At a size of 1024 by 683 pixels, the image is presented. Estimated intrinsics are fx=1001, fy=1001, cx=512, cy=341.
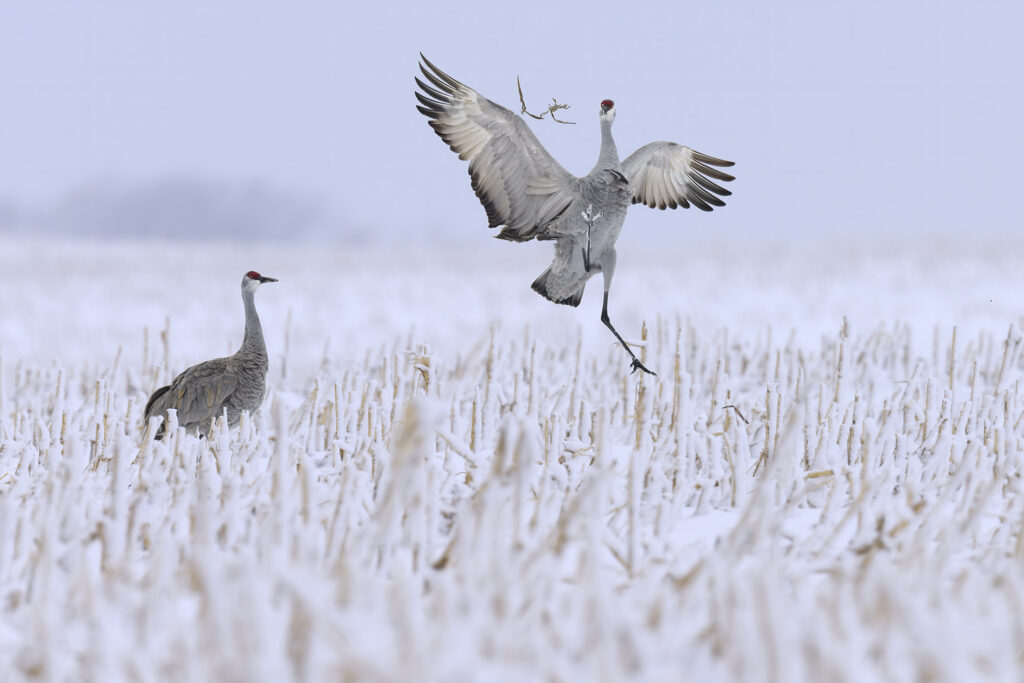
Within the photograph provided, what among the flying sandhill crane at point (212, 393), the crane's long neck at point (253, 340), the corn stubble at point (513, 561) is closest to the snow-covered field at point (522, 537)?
the corn stubble at point (513, 561)

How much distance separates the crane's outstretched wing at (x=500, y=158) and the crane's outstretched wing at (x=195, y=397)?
164cm

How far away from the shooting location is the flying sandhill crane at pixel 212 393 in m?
5.14

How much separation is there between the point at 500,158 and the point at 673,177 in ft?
3.68

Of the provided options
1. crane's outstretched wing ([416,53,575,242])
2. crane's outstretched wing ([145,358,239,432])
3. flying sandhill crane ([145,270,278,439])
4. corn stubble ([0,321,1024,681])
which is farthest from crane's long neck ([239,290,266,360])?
crane's outstretched wing ([416,53,575,242])

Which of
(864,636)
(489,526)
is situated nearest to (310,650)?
(489,526)

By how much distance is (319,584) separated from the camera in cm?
179

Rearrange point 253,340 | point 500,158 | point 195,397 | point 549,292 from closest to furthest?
point 500,158
point 195,397
point 549,292
point 253,340

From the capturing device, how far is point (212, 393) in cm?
518

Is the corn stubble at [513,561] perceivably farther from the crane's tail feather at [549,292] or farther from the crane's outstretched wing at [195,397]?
the crane's tail feather at [549,292]

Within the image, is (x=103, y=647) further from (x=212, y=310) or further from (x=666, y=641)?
(x=212, y=310)

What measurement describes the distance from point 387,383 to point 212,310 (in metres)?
9.12

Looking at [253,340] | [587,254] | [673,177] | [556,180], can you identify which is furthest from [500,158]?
[253,340]

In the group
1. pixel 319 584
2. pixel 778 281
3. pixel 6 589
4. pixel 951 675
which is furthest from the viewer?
pixel 778 281

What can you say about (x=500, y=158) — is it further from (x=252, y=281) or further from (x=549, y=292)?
(x=252, y=281)
